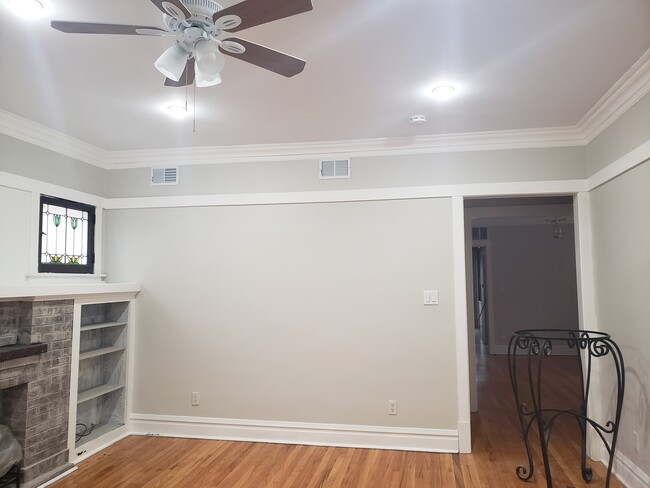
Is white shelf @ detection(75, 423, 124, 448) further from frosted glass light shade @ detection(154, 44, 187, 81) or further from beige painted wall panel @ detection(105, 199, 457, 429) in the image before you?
frosted glass light shade @ detection(154, 44, 187, 81)

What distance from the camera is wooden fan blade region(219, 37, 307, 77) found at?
1743 millimetres

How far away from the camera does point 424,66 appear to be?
99.1 inches

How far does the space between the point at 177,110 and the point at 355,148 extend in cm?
149

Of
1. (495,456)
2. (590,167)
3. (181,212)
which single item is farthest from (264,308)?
A: (590,167)

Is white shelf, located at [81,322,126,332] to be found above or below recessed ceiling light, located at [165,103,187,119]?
below

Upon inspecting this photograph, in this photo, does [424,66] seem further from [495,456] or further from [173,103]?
[495,456]

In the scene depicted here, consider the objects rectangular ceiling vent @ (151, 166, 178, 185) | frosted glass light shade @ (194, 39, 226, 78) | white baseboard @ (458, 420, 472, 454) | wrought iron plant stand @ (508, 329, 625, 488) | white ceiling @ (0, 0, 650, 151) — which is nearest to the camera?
frosted glass light shade @ (194, 39, 226, 78)

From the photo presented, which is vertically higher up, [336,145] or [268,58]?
[336,145]

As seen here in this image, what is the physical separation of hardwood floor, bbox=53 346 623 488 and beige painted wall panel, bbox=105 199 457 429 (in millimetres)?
299

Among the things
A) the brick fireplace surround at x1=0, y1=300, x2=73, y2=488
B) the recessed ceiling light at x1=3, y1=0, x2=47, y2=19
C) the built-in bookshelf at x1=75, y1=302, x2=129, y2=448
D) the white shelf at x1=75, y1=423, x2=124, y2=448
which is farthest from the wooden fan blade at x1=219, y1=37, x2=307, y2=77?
the white shelf at x1=75, y1=423, x2=124, y2=448

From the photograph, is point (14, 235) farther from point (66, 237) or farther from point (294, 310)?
point (294, 310)

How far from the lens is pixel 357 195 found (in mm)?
3844

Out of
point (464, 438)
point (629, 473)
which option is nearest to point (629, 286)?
point (629, 473)

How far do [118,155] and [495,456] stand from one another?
416 cm
